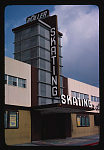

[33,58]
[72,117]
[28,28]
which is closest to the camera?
[33,58]

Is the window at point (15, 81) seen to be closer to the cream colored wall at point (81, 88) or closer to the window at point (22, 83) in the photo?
the window at point (22, 83)

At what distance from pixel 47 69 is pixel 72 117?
31.0 ft

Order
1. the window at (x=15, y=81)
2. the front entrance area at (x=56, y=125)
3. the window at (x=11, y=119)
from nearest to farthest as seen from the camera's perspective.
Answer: the window at (x=11, y=119), the window at (x=15, y=81), the front entrance area at (x=56, y=125)

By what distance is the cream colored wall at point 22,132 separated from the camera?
864 inches

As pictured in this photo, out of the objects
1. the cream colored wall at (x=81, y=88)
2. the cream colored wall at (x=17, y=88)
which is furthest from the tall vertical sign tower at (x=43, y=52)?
the cream colored wall at (x=81, y=88)

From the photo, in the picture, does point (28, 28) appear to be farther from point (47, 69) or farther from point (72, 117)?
point (72, 117)

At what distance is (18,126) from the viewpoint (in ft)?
75.6

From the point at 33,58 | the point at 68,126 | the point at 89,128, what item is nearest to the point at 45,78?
the point at 33,58

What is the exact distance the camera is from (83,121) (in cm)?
3678

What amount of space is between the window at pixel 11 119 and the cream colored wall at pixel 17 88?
1.04 m

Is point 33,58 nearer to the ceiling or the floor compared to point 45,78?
nearer to the ceiling

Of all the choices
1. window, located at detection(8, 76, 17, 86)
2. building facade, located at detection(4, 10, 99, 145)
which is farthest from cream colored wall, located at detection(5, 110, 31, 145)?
window, located at detection(8, 76, 17, 86)

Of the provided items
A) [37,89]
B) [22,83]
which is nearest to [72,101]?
[37,89]

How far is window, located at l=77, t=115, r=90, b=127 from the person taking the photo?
35.2m
